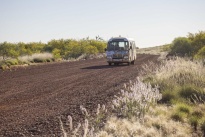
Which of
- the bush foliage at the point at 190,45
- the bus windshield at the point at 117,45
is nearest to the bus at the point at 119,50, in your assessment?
the bus windshield at the point at 117,45

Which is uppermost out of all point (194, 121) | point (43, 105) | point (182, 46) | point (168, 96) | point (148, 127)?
point (182, 46)

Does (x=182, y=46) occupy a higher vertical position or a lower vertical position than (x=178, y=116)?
higher

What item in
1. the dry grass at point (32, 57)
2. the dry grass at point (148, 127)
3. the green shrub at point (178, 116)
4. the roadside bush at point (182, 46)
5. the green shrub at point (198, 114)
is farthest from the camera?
the roadside bush at point (182, 46)

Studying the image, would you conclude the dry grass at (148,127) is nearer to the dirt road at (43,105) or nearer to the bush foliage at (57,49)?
the dirt road at (43,105)

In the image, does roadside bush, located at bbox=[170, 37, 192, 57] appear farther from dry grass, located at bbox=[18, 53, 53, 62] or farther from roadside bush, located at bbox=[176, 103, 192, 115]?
roadside bush, located at bbox=[176, 103, 192, 115]

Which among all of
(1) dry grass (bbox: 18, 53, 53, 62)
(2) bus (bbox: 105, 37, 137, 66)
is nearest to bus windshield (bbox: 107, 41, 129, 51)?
(2) bus (bbox: 105, 37, 137, 66)

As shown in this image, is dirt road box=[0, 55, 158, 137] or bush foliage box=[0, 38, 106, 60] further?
bush foliage box=[0, 38, 106, 60]

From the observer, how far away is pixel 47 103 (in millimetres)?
8562

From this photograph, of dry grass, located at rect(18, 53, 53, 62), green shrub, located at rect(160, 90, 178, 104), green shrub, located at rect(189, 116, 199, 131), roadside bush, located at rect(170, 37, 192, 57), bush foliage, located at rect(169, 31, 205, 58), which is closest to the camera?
green shrub, located at rect(189, 116, 199, 131)

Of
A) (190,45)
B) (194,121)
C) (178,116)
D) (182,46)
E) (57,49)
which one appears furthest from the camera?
(57,49)

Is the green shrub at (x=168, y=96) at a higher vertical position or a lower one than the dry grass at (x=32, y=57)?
lower

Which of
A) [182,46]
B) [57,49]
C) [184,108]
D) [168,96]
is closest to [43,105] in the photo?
[184,108]

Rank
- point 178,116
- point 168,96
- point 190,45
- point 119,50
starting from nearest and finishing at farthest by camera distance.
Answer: point 178,116, point 168,96, point 119,50, point 190,45

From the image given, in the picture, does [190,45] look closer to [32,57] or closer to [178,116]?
[32,57]
